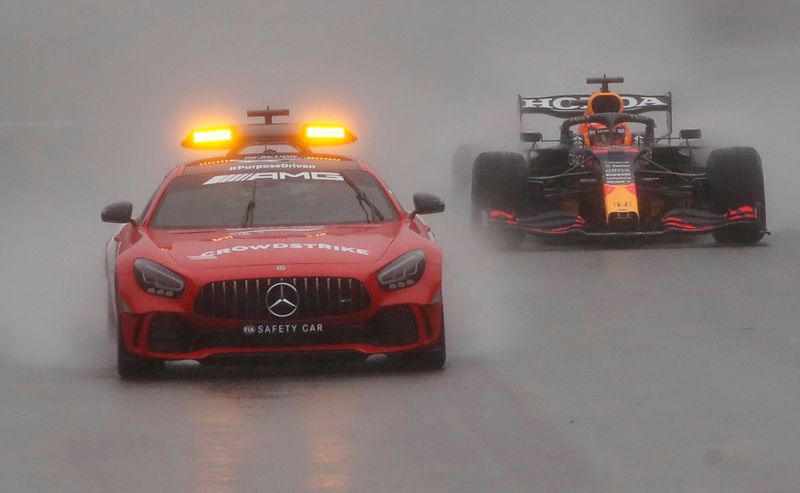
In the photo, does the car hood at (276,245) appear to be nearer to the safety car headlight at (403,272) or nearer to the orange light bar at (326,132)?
the safety car headlight at (403,272)

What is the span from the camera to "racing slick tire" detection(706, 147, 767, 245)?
17141 millimetres

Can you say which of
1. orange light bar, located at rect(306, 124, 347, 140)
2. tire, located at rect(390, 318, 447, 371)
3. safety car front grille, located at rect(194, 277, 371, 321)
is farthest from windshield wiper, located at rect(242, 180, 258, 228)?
orange light bar, located at rect(306, 124, 347, 140)

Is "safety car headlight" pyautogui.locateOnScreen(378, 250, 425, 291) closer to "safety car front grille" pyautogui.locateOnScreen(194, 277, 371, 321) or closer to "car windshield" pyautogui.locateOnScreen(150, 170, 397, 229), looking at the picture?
"safety car front grille" pyautogui.locateOnScreen(194, 277, 371, 321)

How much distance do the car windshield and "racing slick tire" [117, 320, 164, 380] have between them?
107 centimetres

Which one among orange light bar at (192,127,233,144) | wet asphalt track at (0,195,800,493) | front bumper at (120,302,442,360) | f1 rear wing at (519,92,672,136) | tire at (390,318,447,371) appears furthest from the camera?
f1 rear wing at (519,92,672,136)

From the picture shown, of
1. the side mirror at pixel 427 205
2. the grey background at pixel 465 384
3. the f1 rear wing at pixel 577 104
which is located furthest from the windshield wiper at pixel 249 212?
the f1 rear wing at pixel 577 104

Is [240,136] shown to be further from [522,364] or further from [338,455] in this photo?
[338,455]

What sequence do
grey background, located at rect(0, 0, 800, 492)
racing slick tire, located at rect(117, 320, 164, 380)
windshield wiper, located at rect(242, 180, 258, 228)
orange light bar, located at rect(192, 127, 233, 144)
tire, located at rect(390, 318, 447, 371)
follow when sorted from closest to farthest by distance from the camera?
grey background, located at rect(0, 0, 800, 492)
racing slick tire, located at rect(117, 320, 164, 380)
tire, located at rect(390, 318, 447, 371)
windshield wiper, located at rect(242, 180, 258, 228)
orange light bar, located at rect(192, 127, 233, 144)

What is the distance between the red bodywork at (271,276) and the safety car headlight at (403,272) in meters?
0.03

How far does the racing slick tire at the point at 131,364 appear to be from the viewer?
929 centimetres

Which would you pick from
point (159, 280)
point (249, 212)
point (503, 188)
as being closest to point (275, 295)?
point (159, 280)

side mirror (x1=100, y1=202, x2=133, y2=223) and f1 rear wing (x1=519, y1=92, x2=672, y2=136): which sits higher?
side mirror (x1=100, y1=202, x2=133, y2=223)

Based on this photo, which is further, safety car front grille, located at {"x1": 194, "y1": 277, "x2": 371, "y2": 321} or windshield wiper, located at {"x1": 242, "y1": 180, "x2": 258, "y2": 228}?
windshield wiper, located at {"x1": 242, "y1": 180, "x2": 258, "y2": 228}

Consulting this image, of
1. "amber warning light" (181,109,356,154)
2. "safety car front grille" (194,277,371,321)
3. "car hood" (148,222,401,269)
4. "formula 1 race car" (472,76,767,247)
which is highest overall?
"amber warning light" (181,109,356,154)
